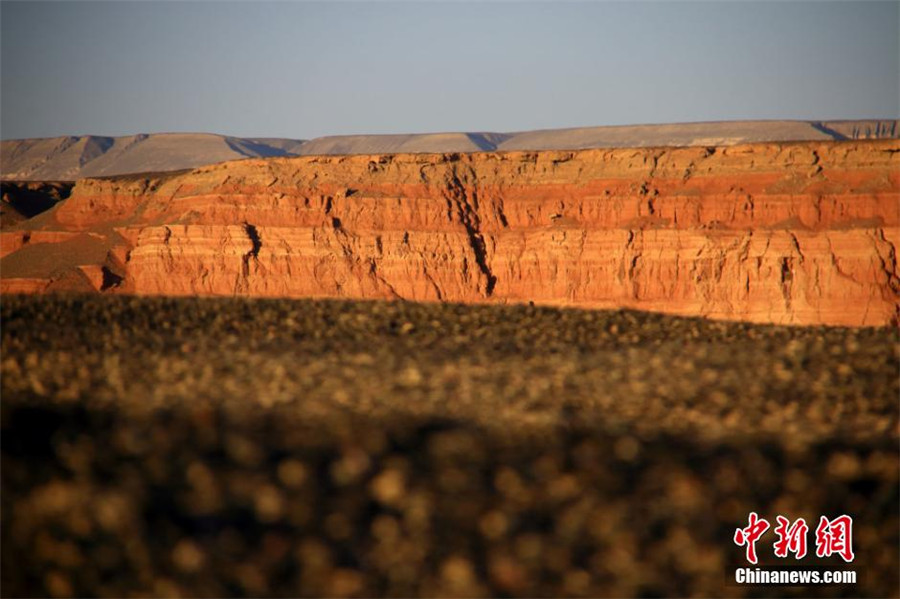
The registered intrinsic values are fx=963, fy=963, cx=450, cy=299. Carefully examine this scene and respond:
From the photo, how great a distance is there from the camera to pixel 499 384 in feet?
52.0

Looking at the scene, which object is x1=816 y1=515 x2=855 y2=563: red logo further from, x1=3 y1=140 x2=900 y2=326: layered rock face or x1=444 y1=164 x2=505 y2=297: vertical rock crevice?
x1=444 y1=164 x2=505 y2=297: vertical rock crevice

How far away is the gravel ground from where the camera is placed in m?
9.69

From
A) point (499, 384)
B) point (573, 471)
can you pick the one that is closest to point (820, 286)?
point (499, 384)

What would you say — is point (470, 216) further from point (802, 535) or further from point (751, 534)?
point (751, 534)

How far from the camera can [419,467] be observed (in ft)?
37.4

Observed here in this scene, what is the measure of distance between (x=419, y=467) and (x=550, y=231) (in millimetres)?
53656

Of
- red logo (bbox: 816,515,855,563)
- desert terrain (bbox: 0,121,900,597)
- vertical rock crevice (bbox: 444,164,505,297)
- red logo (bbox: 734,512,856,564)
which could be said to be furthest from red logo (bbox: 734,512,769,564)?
vertical rock crevice (bbox: 444,164,505,297)

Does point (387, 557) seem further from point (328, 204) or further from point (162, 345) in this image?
point (328, 204)

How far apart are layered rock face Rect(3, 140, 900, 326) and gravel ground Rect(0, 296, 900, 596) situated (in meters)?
41.1

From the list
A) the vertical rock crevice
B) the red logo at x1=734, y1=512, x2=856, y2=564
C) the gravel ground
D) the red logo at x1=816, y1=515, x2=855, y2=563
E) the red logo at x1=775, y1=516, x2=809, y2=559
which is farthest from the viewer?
the vertical rock crevice

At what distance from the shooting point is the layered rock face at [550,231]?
5797cm

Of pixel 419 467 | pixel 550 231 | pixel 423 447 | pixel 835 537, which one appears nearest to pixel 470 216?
pixel 550 231

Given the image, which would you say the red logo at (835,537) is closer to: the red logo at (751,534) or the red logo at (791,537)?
the red logo at (791,537)

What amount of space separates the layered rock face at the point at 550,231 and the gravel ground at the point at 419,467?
41149 mm
